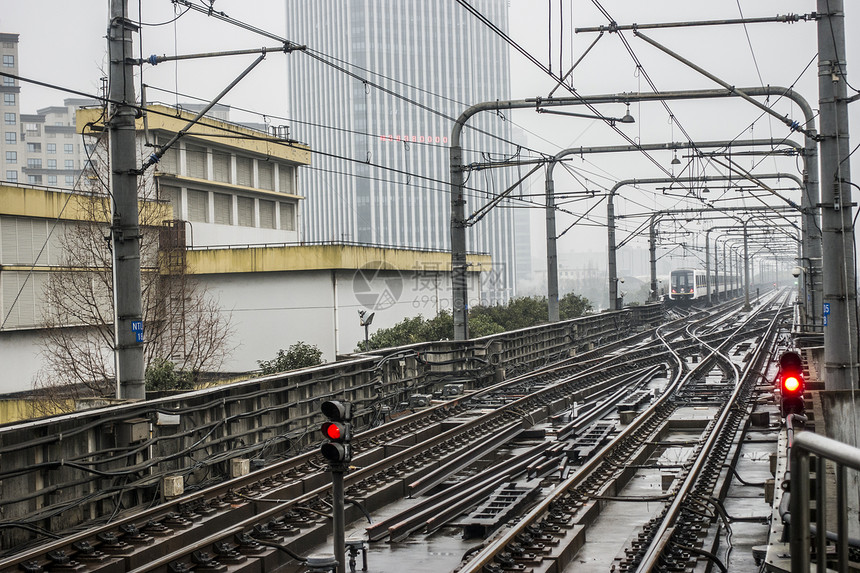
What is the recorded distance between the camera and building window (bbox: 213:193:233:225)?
4400 centimetres

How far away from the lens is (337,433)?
7.46 meters

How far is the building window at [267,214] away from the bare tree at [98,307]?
12.8 m

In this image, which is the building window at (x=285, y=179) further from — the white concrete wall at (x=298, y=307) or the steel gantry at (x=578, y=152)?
the steel gantry at (x=578, y=152)

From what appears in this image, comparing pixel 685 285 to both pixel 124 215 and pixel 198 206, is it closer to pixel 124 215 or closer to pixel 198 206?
pixel 198 206

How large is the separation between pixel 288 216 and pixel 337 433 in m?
43.1

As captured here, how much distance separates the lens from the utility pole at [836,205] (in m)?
12.6

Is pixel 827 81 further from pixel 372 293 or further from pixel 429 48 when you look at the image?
pixel 429 48

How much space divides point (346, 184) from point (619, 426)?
389 ft

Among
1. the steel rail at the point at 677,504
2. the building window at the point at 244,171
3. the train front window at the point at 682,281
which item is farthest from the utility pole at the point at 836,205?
the train front window at the point at 682,281

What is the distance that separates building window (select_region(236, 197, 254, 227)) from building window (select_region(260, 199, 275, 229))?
0.78m

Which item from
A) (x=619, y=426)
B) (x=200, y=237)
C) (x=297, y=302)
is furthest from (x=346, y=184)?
(x=619, y=426)

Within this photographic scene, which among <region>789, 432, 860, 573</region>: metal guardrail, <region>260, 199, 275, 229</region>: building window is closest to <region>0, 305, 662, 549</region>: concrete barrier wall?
<region>789, 432, 860, 573</region>: metal guardrail

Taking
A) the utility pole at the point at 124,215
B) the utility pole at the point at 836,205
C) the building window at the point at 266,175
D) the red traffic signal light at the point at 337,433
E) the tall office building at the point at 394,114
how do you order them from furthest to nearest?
the tall office building at the point at 394,114 → the building window at the point at 266,175 → the utility pole at the point at 836,205 → the utility pole at the point at 124,215 → the red traffic signal light at the point at 337,433

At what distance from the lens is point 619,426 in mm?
17484
